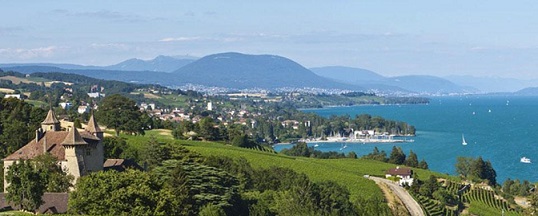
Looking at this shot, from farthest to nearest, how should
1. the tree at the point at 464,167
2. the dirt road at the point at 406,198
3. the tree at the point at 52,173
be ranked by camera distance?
1. the tree at the point at 464,167
2. the dirt road at the point at 406,198
3. the tree at the point at 52,173

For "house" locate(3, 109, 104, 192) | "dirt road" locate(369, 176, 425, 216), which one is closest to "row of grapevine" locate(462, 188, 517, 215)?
"dirt road" locate(369, 176, 425, 216)

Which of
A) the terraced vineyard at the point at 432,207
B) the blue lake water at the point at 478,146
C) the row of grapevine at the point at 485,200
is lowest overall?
the blue lake water at the point at 478,146

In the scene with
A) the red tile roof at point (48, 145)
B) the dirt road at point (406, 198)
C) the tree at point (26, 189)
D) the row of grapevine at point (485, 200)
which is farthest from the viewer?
the row of grapevine at point (485, 200)

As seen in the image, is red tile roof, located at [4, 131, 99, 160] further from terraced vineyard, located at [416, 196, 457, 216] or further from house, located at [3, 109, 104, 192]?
terraced vineyard, located at [416, 196, 457, 216]

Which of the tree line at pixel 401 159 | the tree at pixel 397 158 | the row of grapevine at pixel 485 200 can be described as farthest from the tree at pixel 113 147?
the tree at pixel 397 158

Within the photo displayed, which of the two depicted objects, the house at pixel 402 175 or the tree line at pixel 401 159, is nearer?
the house at pixel 402 175

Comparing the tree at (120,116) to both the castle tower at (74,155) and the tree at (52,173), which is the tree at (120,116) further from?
the tree at (52,173)

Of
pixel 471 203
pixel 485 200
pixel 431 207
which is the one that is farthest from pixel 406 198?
pixel 485 200
